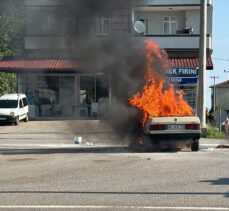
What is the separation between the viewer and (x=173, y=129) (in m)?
16.4

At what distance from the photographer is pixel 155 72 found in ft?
59.0

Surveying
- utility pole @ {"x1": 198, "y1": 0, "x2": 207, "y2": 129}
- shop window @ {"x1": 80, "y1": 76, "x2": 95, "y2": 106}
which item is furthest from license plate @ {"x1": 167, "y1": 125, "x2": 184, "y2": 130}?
shop window @ {"x1": 80, "y1": 76, "x2": 95, "y2": 106}

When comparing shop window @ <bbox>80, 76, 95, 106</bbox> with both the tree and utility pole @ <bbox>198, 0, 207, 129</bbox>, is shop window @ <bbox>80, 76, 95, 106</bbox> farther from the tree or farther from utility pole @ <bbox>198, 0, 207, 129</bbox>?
utility pole @ <bbox>198, 0, 207, 129</bbox>

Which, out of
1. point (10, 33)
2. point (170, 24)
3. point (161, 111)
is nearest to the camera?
point (161, 111)

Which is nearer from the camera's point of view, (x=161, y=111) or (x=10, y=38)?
(x=161, y=111)

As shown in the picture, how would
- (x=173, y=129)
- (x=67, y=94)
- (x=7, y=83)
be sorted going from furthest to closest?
(x=7, y=83) < (x=67, y=94) < (x=173, y=129)

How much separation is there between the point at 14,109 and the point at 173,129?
19.2 m

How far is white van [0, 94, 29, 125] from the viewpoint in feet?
110

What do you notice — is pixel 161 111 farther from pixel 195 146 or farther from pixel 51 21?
pixel 51 21

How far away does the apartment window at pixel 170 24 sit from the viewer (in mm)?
39188

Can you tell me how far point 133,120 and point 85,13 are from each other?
3.64 meters

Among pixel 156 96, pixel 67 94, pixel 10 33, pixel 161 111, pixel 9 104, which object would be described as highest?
pixel 10 33

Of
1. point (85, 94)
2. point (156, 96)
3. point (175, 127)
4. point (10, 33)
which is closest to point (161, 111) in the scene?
point (156, 96)

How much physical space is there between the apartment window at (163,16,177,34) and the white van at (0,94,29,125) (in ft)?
35.8
